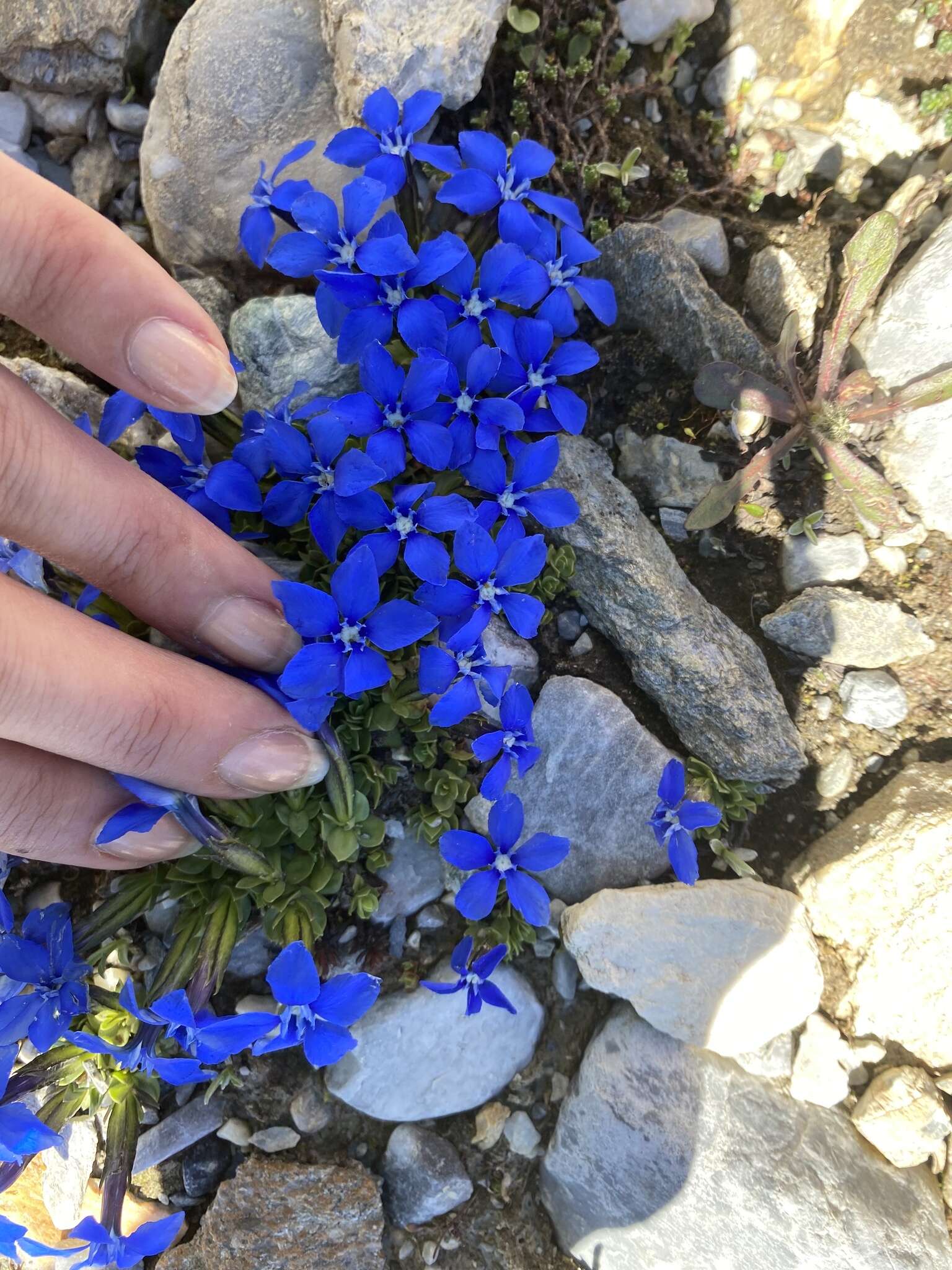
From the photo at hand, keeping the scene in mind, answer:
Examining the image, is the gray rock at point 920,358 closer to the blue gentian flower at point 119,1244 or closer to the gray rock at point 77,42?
the gray rock at point 77,42

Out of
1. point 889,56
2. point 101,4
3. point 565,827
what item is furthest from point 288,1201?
point 889,56

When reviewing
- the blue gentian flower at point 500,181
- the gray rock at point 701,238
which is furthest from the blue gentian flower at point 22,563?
the gray rock at point 701,238

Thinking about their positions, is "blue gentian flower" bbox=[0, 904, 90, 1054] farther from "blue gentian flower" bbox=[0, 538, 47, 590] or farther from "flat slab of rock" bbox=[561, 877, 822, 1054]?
"flat slab of rock" bbox=[561, 877, 822, 1054]

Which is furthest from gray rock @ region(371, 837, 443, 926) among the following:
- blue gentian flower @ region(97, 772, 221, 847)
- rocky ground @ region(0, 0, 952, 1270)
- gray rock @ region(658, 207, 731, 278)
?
gray rock @ region(658, 207, 731, 278)

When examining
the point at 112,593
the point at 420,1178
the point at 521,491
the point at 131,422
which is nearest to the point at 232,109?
the point at 131,422

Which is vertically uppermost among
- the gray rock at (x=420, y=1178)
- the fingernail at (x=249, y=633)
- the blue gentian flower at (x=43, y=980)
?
the fingernail at (x=249, y=633)

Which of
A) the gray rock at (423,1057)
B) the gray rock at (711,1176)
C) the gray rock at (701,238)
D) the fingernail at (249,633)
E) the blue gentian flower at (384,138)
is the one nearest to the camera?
the fingernail at (249,633)
